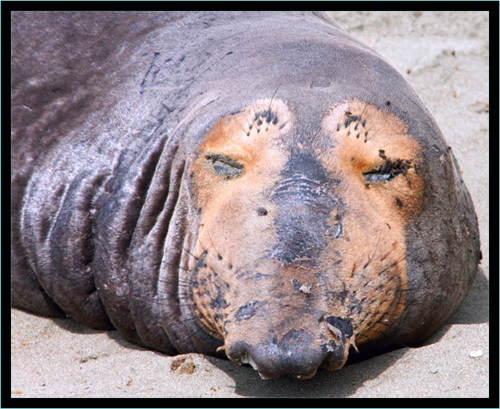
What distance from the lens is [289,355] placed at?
2.66 m

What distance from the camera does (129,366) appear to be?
11.0 feet

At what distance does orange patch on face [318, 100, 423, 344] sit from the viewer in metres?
2.90

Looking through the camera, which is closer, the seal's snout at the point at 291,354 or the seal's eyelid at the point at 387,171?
the seal's snout at the point at 291,354

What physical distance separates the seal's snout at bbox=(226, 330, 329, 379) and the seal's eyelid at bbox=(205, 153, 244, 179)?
78cm

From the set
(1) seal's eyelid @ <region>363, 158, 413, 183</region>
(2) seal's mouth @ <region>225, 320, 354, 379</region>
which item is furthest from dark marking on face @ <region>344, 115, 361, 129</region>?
(2) seal's mouth @ <region>225, 320, 354, 379</region>

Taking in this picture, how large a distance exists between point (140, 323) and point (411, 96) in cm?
175

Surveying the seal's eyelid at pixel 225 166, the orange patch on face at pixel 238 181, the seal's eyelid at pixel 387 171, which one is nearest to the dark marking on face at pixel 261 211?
the orange patch on face at pixel 238 181

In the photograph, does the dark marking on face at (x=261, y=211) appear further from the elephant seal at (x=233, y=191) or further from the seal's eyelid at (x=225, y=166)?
the seal's eyelid at (x=225, y=166)

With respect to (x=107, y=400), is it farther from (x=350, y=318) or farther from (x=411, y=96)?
(x=411, y=96)

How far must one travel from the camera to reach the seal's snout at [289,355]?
2664 mm

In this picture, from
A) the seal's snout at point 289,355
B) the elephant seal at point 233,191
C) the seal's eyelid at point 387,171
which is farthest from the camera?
the seal's eyelid at point 387,171

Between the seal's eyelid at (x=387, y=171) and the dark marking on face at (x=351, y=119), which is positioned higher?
the dark marking on face at (x=351, y=119)

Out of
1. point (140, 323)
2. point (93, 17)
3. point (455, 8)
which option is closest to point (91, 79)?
point (93, 17)

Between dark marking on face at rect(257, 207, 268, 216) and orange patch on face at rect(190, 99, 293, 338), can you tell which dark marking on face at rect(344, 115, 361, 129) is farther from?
dark marking on face at rect(257, 207, 268, 216)
